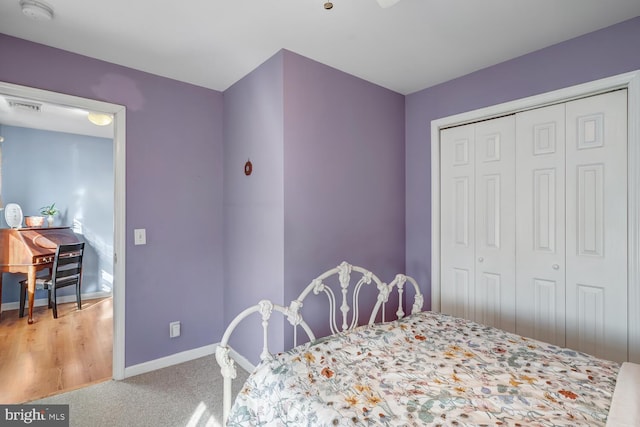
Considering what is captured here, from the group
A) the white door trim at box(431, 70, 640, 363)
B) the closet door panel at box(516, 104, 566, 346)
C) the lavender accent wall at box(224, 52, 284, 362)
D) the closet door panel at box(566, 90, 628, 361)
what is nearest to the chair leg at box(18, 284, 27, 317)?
the lavender accent wall at box(224, 52, 284, 362)

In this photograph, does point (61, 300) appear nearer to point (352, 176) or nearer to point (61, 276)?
point (61, 276)

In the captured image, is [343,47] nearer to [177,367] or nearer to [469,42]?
[469,42]

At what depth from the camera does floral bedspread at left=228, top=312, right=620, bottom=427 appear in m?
1.10

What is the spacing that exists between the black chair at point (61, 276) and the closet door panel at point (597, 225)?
16.2 ft

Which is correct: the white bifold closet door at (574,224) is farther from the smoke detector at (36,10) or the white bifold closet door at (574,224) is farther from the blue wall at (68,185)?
the blue wall at (68,185)

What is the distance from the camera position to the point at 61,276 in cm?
376

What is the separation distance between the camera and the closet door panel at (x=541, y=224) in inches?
84.4

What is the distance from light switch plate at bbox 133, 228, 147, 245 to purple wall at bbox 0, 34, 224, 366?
0.09 feet

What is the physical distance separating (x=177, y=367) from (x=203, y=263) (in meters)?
0.85

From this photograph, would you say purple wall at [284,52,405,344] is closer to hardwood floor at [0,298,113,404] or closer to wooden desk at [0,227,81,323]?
hardwood floor at [0,298,113,404]

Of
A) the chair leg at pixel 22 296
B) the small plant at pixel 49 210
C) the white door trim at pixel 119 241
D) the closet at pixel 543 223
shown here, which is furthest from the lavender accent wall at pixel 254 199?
the small plant at pixel 49 210

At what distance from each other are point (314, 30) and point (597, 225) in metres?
2.12

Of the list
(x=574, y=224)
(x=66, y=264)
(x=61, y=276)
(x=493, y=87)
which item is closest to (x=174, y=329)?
(x=61, y=276)

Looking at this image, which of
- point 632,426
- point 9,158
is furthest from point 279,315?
point 9,158
